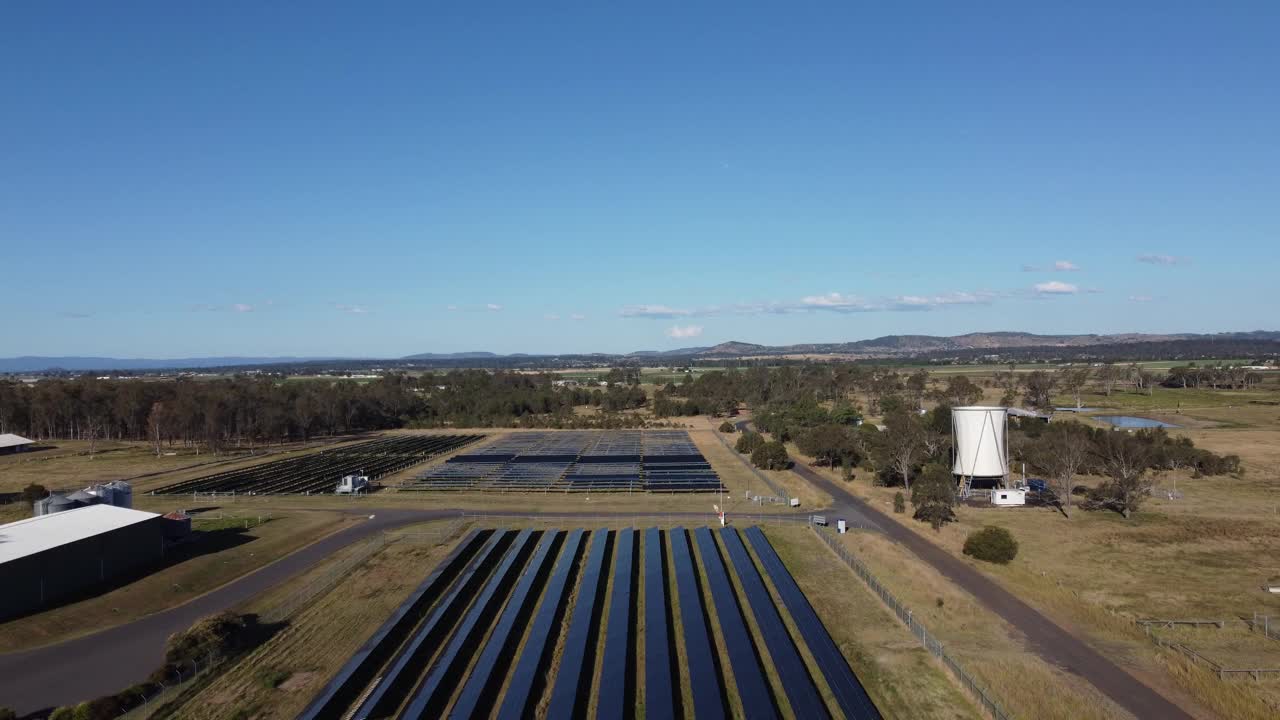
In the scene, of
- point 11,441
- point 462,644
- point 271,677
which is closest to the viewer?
point 271,677

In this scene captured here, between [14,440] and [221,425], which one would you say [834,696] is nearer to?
[221,425]

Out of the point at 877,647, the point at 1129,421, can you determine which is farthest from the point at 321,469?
the point at 1129,421

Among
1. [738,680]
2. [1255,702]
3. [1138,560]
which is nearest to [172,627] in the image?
[738,680]

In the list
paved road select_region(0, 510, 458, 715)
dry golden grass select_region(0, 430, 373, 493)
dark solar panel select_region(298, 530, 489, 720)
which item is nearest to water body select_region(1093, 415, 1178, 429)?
dark solar panel select_region(298, 530, 489, 720)

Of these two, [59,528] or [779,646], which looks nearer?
[779,646]

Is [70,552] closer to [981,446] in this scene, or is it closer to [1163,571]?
[1163,571]

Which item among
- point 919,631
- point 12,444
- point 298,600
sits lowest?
point 919,631

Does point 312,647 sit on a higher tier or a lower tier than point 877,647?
higher

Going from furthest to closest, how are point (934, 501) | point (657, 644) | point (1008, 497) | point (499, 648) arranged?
point (1008, 497)
point (934, 501)
point (657, 644)
point (499, 648)
